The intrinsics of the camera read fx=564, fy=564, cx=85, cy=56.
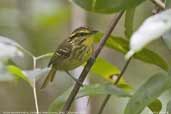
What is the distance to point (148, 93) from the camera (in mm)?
753

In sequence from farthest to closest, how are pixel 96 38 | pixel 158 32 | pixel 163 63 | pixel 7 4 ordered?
pixel 7 4 < pixel 96 38 < pixel 163 63 < pixel 158 32

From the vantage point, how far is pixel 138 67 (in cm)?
267

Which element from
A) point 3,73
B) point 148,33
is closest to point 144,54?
point 3,73

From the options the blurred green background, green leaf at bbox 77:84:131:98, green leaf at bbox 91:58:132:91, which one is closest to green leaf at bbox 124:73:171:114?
green leaf at bbox 77:84:131:98

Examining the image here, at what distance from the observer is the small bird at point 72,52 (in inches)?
55.9

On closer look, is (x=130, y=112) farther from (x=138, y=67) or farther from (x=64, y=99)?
(x=138, y=67)

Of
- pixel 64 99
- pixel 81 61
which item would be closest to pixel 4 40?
pixel 64 99

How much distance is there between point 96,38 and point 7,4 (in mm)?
1453

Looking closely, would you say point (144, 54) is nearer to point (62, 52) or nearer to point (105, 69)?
point (105, 69)

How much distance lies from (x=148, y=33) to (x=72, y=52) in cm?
106

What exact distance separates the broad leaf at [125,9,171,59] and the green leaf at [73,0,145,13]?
0.70ft

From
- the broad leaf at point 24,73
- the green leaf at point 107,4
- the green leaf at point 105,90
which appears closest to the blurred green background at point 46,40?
the broad leaf at point 24,73

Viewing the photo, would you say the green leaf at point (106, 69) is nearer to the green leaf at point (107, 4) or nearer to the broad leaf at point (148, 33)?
the green leaf at point (107, 4)

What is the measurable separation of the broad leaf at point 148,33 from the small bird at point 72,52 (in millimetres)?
825
